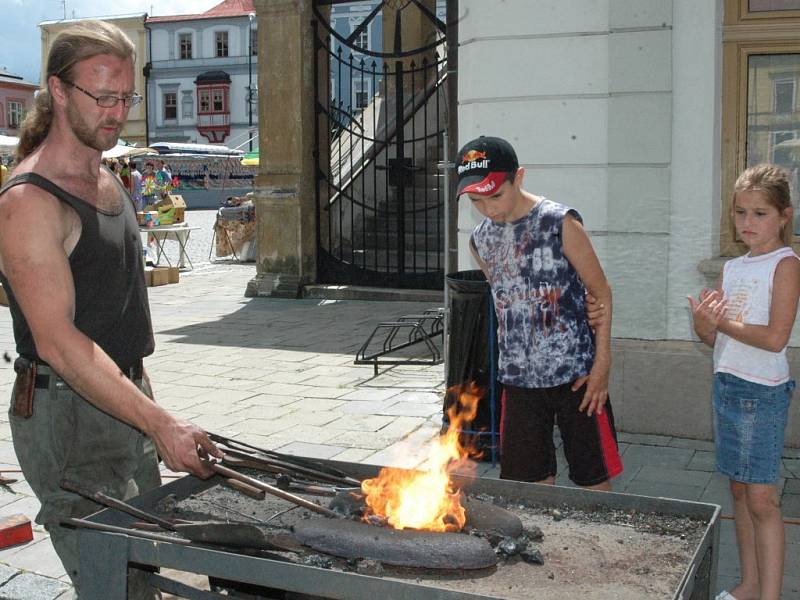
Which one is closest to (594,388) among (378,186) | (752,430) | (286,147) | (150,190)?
(752,430)

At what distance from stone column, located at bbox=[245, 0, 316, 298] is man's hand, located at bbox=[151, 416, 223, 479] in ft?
35.7

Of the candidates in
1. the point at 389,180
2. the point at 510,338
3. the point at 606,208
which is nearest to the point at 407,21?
the point at 389,180

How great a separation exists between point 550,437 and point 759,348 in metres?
0.88

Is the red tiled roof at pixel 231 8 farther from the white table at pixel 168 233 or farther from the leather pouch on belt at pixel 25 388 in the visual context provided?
the leather pouch on belt at pixel 25 388

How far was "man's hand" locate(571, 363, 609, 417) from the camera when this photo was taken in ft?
12.2

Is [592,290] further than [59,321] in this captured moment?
Yes

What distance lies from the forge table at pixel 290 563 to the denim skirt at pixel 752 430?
89 centimetres

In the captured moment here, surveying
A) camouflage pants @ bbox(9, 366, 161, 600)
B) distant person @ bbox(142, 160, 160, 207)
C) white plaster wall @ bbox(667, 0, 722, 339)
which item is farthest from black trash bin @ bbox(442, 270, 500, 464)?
distant person @ bbox(142, 160, 160, 207)

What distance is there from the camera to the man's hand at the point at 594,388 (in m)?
3.73

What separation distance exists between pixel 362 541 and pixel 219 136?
6296 centimetres

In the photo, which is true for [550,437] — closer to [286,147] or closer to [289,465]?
[289,465]

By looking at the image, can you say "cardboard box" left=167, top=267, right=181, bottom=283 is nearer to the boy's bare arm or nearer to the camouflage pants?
the boy's bare arm

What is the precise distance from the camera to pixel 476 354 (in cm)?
567

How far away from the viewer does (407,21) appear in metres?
17.2
